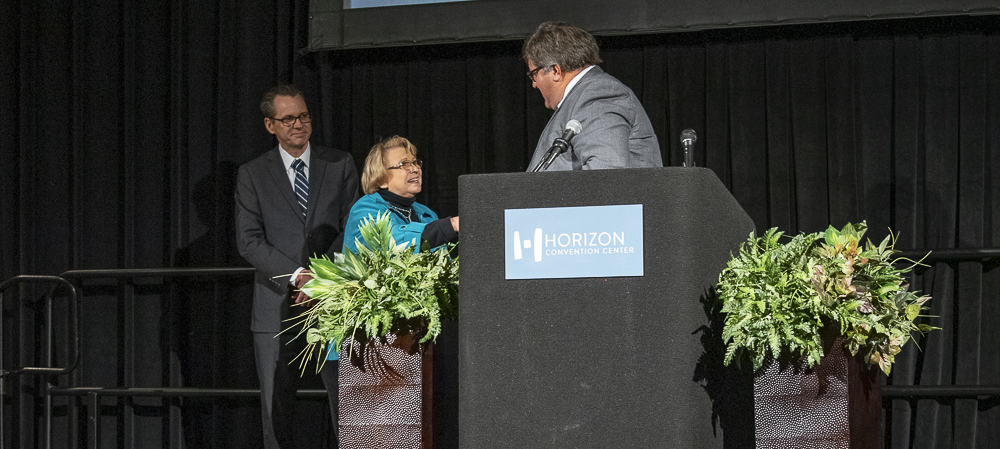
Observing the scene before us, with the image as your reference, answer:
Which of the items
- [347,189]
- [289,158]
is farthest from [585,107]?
[289,158]

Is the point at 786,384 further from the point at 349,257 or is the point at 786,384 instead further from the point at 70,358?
the point at 70,358

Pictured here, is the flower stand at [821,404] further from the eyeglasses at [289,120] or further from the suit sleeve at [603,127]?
the eyeglasses at [289,120]

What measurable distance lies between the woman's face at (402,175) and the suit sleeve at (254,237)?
67 cm

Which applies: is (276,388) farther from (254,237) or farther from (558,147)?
(558,147)

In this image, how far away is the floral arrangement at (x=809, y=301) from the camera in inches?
79.7

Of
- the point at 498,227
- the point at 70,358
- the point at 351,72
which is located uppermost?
the point at 351,72

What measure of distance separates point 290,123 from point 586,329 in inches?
96.1

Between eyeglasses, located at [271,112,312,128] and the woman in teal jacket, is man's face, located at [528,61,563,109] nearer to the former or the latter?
the woman in teal jacket

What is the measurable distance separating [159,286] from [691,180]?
3.79 m

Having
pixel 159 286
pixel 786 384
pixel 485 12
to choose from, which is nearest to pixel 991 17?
pixel 485 12

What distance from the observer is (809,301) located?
2068 millimetres

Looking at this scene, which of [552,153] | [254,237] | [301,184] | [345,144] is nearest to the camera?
[552,153]

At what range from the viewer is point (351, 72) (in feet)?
16.0

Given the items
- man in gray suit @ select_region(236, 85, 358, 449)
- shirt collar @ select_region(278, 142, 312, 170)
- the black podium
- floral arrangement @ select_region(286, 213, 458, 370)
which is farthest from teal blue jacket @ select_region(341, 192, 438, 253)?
the black podium
